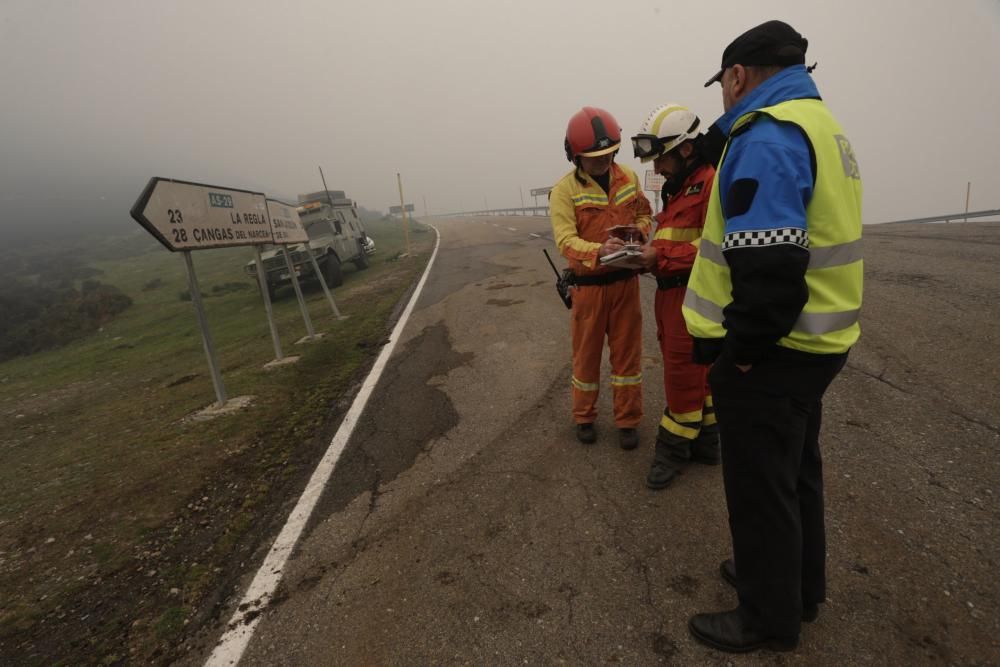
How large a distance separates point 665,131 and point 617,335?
1318 mm

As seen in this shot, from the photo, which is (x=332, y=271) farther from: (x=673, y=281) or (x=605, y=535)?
(x=605, y=535)

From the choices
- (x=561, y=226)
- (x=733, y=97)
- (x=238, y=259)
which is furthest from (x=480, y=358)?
(x=238, y=259)

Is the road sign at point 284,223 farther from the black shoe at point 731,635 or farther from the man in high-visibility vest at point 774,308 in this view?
the black shoe at point 731,635

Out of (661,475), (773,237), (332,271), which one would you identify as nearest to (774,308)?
(773,237)

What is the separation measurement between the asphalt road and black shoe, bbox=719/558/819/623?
4cm

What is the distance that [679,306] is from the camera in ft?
9.17

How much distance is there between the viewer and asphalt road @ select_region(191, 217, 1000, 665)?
1891mm

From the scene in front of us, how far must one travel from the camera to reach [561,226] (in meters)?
3.15

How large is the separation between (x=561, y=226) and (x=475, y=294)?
241 inches

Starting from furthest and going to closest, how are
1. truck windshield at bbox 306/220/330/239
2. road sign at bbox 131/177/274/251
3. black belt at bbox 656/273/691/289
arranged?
truck windshield at bbox 306/220/330/239 → road sign at bbox 131/177/274/251 → black belt at bbox 656/273/691/289

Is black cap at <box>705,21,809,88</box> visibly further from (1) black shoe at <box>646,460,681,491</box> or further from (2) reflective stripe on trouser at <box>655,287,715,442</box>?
(1) black shoe at <box>646,460,681,491</box>

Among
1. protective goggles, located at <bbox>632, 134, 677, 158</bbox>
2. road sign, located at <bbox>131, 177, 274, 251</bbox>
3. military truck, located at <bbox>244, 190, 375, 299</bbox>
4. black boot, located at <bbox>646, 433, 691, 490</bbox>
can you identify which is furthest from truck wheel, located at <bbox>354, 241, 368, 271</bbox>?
black boot, located at <bbox>646, 433, 691, 490</bbox>

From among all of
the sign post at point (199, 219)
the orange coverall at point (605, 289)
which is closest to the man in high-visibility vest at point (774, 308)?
the orange coverall at point (605, 289)

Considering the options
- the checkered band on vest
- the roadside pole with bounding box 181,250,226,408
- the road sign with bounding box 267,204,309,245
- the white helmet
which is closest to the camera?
the checkered band on vest
